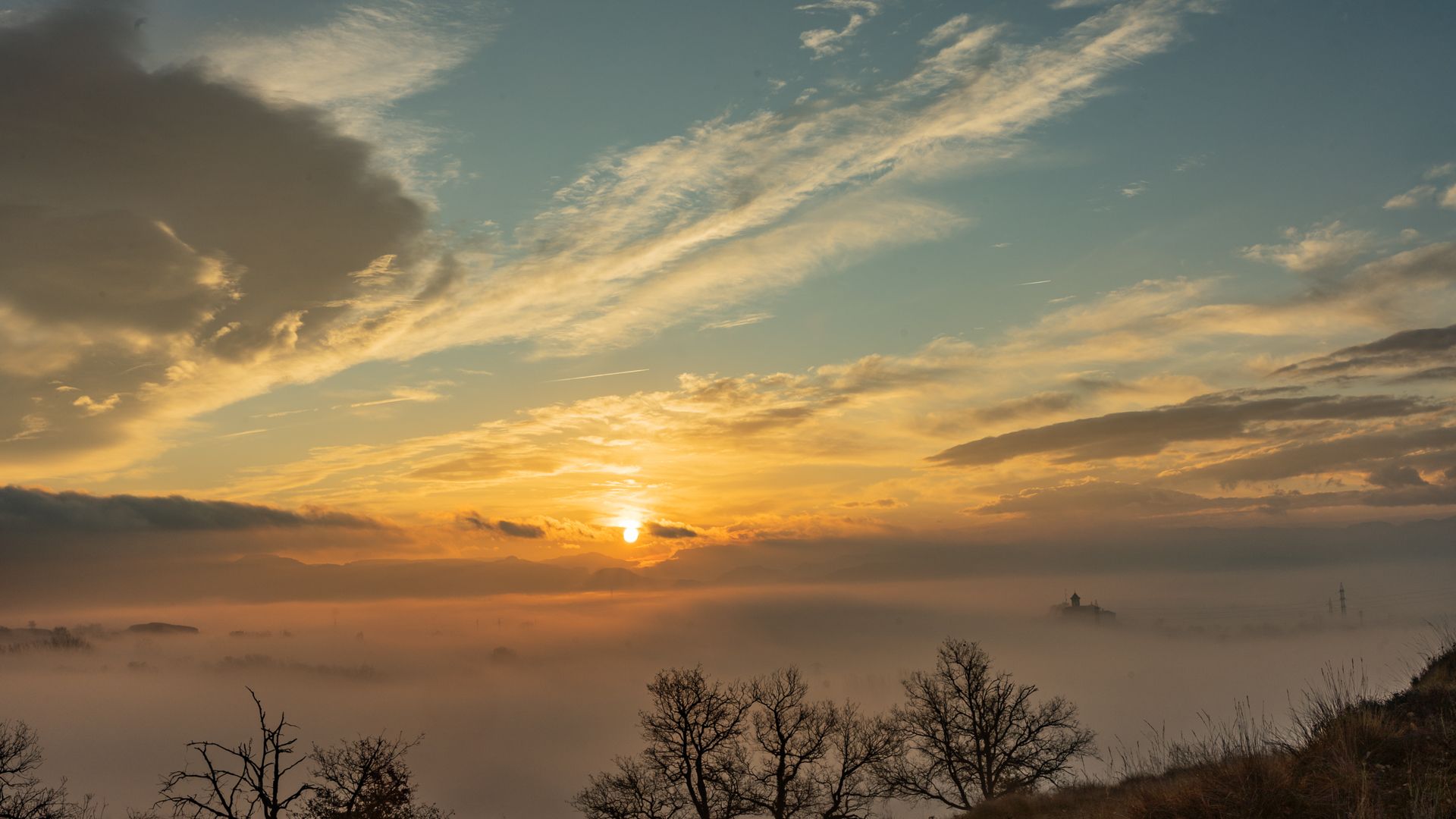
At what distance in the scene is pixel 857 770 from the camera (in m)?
45.6

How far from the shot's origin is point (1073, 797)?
912 inches

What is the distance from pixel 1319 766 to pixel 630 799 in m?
35.7

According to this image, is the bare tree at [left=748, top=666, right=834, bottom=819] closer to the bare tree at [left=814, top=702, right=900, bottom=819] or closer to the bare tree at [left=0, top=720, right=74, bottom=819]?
the bare tree at [left=814, top=702, right=900, bottom=819]

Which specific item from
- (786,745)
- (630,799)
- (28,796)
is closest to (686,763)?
(630,799)

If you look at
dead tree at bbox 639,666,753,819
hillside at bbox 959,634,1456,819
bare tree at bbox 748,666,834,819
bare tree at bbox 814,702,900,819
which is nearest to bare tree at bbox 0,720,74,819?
dead tree at bbox 639,666,753,819

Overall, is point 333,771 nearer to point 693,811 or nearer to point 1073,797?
point 693,811

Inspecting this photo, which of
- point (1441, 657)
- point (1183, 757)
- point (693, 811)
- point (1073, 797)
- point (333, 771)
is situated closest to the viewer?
point (1183, 757)

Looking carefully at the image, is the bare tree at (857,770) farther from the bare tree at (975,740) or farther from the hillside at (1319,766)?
the hillside at (1319,766)

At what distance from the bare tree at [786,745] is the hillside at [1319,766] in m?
33.9

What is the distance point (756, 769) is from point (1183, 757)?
42.2 m

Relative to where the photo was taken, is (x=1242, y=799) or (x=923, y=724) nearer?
(x=1242, y=799)

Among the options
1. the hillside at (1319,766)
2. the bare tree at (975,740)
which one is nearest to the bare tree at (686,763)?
the bare tree at (975,740)

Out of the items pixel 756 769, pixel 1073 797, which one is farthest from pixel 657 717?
pixel 1073 797

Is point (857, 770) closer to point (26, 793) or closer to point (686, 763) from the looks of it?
point (686, 763)
